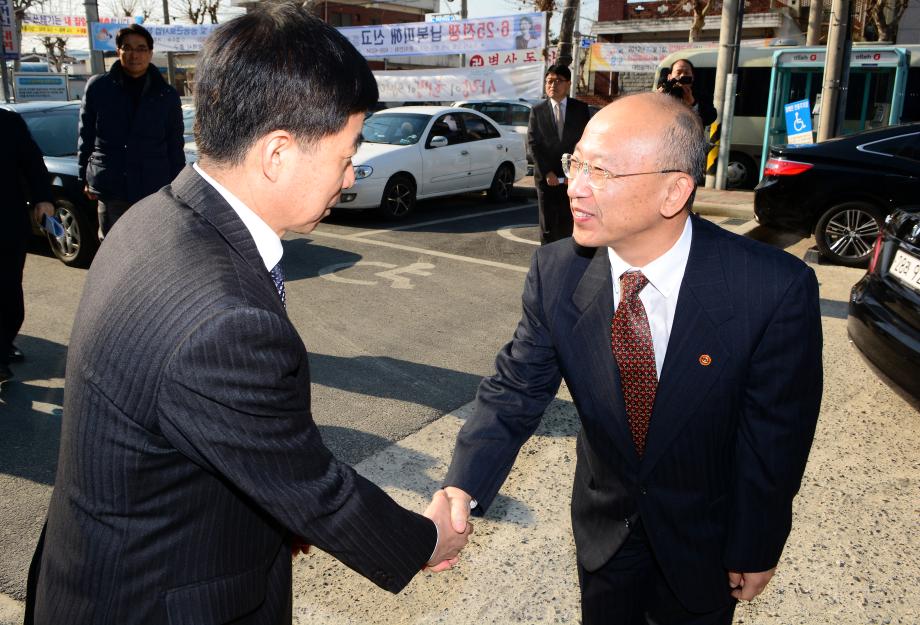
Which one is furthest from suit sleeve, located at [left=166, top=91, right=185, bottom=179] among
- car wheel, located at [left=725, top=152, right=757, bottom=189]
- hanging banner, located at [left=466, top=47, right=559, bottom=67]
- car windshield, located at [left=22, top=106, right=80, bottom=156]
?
car wheel, located at [left=725, top=152, right=757, bottom=189]

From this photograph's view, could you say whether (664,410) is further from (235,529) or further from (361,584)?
(361,584)

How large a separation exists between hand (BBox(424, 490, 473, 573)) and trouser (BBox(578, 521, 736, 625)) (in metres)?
0.40

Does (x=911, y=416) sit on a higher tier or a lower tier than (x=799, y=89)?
lower

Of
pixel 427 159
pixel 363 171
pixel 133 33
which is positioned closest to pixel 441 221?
pixel 427 159

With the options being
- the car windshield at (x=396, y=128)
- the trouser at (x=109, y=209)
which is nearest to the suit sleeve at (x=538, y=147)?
the trouser at (x=109, y=209)

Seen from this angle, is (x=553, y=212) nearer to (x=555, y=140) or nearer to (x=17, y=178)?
(x=555, y=140)

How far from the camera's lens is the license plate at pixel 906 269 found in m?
4.27

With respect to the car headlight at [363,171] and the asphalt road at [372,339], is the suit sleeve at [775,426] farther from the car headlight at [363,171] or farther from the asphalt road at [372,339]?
the car headlight at [363,171]

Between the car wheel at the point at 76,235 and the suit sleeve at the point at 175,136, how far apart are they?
7.03 ft

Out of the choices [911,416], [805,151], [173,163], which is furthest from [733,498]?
[805,151]

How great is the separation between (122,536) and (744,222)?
36.5 feet

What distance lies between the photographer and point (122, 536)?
50.9 inches

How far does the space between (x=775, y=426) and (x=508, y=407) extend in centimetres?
67

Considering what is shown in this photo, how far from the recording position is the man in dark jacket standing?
227 inches
